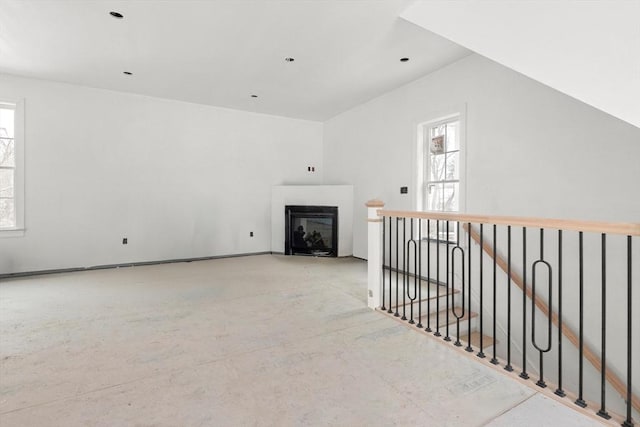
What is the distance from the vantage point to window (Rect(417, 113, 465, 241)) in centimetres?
403

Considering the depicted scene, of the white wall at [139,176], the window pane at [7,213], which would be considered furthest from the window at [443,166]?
the window pane at [7,213]

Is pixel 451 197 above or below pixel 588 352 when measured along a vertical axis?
above

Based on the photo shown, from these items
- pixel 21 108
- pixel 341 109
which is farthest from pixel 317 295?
pixel 21 108

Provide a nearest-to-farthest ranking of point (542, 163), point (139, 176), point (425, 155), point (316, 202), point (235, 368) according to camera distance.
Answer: point (235, 368) < point (542, 163) < point (425, 155) < point (139, 176) < point (316, 202)

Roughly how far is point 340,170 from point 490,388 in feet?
15.8

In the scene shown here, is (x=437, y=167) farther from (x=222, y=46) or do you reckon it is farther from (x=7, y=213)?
(x=7, y=213)

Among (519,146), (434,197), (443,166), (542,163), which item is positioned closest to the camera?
(542,163)

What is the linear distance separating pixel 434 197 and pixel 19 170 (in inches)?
233

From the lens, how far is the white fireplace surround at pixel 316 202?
591cm

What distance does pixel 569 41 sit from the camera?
1837 mm

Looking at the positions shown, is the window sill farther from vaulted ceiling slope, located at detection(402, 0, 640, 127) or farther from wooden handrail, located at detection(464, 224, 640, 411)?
wooden handrail, located at detection(464, 224, 640, 411)

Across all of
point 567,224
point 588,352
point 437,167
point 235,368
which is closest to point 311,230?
point 437,167

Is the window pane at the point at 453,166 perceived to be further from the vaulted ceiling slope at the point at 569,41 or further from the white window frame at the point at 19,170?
the white window frame at the point at 19,170

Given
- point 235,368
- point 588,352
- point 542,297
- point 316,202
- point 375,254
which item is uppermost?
point 316,202
